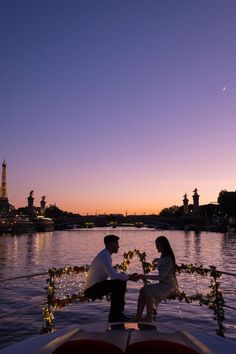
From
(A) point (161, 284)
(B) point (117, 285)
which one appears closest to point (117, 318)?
(B) point (117, 285)

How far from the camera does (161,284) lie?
8.40m

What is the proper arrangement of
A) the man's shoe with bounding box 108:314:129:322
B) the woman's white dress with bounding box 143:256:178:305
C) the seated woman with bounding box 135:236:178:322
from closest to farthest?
1. the man's shoe with bounding box 108:314:129:322
2. the seated woman with bounding box 135:236:178:322
3. the woman's white dress with bounding box 143:256:178:305

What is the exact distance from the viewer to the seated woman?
26.6ft

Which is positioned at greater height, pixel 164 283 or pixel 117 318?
pixel 164 283

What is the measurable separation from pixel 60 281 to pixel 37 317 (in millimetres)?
11848

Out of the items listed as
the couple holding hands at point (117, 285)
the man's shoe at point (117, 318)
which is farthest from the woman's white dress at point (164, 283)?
the man's shoe at point (117, 318)

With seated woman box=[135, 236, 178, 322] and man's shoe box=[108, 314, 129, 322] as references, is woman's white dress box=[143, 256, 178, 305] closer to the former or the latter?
seated woman box=[135, 236, 178, 322]

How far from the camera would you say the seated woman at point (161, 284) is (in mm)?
8102

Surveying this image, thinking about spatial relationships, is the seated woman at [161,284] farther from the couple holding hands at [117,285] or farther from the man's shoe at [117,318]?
the man's shoe at [117,318]

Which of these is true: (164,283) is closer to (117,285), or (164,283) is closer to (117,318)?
(117,285)

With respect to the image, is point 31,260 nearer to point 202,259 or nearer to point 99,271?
point 202,259

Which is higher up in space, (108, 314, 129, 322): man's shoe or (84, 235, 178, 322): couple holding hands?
(84, 235, 178, 322): couple holding hands

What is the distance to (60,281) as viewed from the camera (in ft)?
98.8

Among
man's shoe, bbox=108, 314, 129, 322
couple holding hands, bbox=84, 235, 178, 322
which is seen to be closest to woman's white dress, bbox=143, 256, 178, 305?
couple holding hands, bbox=84, 235, 178, 322
